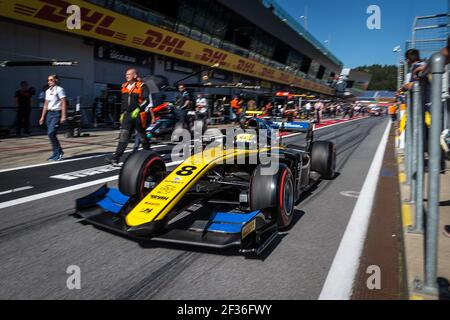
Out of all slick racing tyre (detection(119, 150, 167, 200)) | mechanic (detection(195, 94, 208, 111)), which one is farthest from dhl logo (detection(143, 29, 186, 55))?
slick racing tyre (detection(119, 150, 167, 200))

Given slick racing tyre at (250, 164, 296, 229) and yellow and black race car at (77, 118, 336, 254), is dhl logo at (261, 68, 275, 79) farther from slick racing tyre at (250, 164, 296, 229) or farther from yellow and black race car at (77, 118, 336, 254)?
slick racing tyre at (250, 164, 296, 229)

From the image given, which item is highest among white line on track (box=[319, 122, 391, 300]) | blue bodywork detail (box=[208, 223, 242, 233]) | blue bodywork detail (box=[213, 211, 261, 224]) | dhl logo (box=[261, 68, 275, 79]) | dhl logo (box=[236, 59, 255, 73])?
dhl logo (box=[261, 68, 275, 79])

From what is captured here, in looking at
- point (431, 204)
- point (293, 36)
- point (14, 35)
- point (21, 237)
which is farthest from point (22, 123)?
point (293, 36)

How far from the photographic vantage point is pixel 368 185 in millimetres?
6188

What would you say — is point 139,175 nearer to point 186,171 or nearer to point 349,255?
point 186,171

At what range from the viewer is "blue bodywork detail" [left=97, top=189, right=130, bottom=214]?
343cm

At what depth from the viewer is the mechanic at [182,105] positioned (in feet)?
35.4

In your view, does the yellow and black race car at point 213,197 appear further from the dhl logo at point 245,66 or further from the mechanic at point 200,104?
the dhl logo at point 245,66

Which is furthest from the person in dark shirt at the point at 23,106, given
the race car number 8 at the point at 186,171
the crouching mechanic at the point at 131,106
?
the race car number 8 at the point at 186,171

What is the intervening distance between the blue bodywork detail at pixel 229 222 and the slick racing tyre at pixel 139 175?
1.02 meters

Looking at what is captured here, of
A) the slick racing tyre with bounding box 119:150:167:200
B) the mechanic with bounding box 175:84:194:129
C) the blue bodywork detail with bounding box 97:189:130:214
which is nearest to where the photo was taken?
the blue bodywork detail with bounding box 97:189:130:214

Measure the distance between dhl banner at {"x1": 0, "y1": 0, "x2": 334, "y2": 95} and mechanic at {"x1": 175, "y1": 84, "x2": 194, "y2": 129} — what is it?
5.02 metres

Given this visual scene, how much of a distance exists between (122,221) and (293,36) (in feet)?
131
